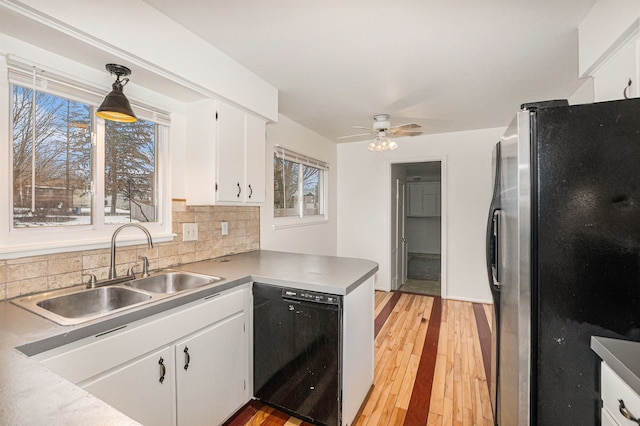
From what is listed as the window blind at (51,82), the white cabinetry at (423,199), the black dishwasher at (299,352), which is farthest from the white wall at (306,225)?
the white cabinetry at (423,199)

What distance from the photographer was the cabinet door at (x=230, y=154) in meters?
2.13

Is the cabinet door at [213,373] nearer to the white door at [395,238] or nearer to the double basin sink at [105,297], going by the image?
the double basin sink at [105,297]

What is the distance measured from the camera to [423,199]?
7805mm

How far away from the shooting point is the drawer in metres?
0.81

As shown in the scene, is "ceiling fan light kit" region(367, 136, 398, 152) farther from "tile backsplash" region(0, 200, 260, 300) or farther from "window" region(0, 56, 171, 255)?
"window" region(0, 56, 171, 255)

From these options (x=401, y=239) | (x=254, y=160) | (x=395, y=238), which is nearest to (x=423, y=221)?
(x=401, y=239)

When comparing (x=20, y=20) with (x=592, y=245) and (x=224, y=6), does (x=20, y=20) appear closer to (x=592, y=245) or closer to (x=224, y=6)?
(x=224, y=6)

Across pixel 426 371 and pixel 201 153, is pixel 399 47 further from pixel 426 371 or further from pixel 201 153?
pixel 426 371

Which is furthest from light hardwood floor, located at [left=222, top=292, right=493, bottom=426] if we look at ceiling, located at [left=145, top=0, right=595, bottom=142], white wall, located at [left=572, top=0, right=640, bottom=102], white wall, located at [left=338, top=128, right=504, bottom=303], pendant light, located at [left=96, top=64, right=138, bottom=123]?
ceiling, located at [left=145, top=0, right=595, bottom=142]

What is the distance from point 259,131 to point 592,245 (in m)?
2.23

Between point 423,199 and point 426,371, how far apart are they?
19.5 feet

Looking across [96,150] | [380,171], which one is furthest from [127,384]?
[380,171]

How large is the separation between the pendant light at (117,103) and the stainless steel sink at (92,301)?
93cm

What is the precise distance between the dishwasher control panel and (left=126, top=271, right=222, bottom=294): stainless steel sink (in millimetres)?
458
